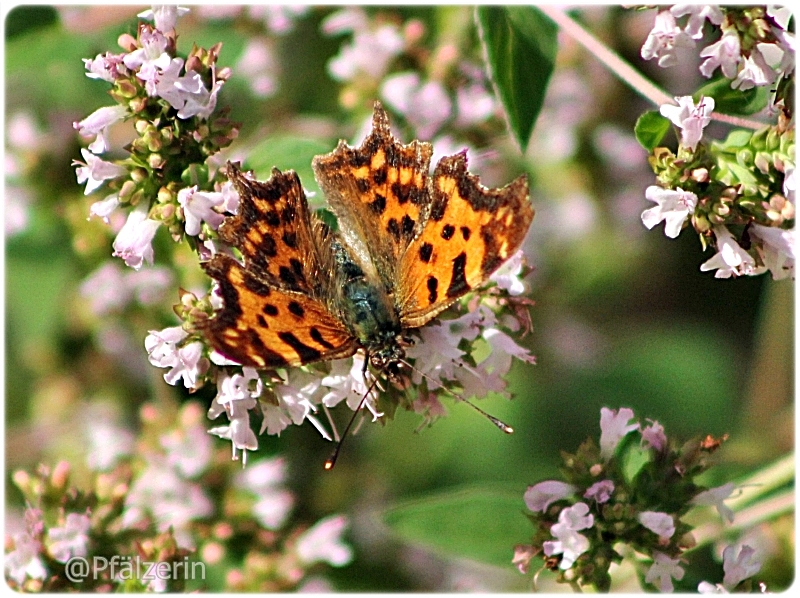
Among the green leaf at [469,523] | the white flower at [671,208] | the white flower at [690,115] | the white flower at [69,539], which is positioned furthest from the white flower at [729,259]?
the white flower at [69,539]

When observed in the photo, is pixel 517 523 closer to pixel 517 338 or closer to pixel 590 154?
pixel 517 338

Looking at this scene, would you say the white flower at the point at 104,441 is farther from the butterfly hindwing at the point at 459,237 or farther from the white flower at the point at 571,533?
the white flower at the point at 571,533

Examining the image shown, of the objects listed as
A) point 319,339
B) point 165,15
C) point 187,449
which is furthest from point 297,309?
point 187,449

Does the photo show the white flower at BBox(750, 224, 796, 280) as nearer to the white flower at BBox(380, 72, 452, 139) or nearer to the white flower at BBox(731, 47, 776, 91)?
the white flower at BBox(731, 47, 776, 91)

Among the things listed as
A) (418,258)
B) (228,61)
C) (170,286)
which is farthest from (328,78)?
(418,258)

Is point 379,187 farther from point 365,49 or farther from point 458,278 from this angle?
point 365,49

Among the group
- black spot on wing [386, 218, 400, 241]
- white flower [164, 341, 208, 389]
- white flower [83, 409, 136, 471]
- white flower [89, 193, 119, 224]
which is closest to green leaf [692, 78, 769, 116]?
black spot on wing [386, 218, 400, 241]
